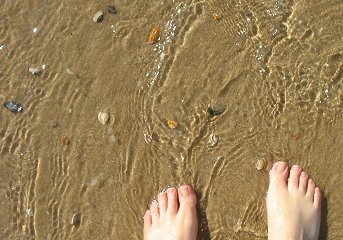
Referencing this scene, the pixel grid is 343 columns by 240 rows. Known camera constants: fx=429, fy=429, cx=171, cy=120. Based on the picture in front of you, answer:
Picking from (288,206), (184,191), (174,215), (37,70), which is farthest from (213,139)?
(37,70)

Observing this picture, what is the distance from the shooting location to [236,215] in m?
2.89

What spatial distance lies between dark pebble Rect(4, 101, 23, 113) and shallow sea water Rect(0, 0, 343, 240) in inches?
1.2

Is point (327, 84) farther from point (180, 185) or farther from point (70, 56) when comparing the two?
point (70, 56)

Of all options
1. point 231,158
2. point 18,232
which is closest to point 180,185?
point 231,158

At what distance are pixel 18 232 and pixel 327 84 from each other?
90.1 inches

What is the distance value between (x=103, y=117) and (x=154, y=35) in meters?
0.64

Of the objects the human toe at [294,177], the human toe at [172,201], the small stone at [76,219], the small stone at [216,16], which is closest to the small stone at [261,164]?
the human toe at [294,177]

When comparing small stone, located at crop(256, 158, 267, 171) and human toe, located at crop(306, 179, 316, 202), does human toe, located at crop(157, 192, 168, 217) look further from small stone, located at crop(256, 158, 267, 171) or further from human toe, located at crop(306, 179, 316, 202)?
human toe, located at crop(306, 179, 316, 202)

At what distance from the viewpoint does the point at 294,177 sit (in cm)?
295

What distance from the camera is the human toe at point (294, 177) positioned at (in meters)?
2.93

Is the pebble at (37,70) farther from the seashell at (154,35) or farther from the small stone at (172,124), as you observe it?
the small stone at (172,124)

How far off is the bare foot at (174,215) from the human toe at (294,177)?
680mm

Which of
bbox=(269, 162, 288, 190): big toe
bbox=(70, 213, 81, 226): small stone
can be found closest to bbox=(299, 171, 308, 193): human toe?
bbox=(269, 162, 288, 190): big toe

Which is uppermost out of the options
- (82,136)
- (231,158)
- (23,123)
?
(23,123)
